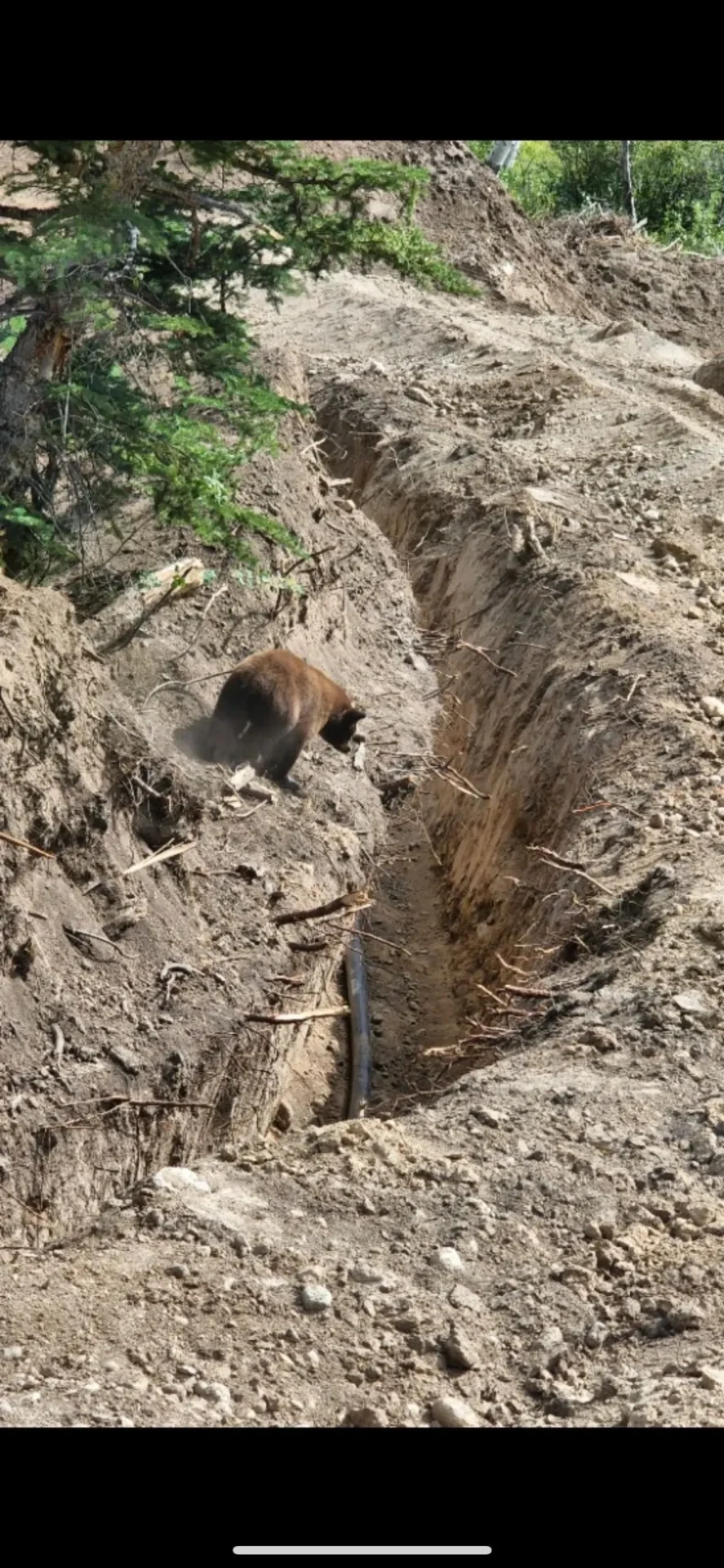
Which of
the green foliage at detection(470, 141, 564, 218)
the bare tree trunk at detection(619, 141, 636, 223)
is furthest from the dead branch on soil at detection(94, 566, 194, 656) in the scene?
the green foliage at detection(470, 141, 564, 218)

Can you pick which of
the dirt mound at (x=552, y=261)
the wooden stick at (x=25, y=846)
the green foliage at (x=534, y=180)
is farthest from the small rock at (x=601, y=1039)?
the green foliage at (x=534, y=180)

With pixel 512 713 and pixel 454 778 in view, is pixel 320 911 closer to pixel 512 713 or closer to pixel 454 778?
pixel 454 778

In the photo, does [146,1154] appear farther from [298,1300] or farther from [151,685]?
[151,685]

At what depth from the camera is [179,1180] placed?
5.92 metres

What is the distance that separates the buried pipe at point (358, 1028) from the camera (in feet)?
29.7

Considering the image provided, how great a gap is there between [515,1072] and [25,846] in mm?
2382

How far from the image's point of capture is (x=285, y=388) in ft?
41.9

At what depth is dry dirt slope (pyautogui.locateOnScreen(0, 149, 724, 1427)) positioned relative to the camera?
4914 mm

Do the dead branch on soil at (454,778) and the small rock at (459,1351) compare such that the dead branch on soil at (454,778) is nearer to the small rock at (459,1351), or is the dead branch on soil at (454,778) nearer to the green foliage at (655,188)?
the small rock at (459,1351)

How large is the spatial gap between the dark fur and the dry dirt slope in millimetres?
451

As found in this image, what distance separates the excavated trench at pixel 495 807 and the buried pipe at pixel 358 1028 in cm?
10

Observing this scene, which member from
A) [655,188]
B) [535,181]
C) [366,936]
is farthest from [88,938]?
[535,181]

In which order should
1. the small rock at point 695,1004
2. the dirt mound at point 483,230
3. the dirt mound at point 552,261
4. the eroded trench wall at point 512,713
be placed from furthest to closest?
1. the dirt mound at point 552,261
2. the dirt mound at point 483,230
3. the eroded trench wall at point 512,713
4. the small rock at point 695,1004

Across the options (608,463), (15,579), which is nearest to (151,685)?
(15,579)
